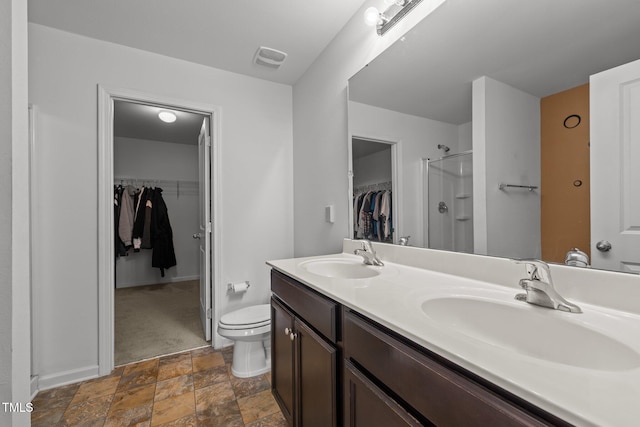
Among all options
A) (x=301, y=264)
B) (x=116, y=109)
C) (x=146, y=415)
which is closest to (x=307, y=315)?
(x=301, y=264)

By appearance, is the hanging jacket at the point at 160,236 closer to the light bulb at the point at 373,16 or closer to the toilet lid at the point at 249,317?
the toilet lid at the point at 249,317

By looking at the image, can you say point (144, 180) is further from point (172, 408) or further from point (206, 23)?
point (172, 408)

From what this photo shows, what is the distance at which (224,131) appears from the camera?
7.38 ft

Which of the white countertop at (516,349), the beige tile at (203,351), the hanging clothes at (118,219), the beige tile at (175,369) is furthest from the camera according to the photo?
the hanging clothes at (118,219)

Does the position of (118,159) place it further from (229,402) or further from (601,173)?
(601,173)

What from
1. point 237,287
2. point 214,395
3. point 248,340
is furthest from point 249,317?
point 214,395

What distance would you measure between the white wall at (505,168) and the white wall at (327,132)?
64cm

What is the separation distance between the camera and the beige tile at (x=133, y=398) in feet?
5.02

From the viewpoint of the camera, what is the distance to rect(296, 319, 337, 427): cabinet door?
91cm

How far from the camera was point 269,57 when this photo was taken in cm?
209

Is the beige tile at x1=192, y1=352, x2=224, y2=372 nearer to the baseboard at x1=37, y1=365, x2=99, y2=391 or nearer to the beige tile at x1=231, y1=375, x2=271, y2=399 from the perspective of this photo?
the beige tile at x1=231, y1=375, x2=271, y2=399

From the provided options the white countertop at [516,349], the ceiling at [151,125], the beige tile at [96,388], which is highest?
the ceiling at [151,125]

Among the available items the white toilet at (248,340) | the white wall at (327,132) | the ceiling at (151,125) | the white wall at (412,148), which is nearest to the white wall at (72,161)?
the white toilet at (248,340)

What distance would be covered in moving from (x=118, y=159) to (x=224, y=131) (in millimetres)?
2947
